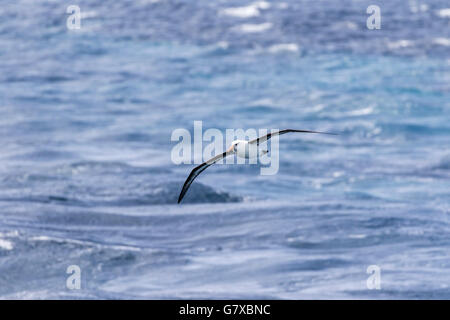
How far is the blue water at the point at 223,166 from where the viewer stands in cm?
2286

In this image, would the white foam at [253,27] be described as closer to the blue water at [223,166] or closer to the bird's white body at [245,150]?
the blue water at [223,166]

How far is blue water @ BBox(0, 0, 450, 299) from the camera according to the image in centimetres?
2286

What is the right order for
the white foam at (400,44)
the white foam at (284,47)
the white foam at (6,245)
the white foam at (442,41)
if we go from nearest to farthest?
the white foam at (6,245) < the white foam at (400,44) < the white foam at (442,41) < the white foam at (284,47)

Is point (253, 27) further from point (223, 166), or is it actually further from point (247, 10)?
point (223, 166)

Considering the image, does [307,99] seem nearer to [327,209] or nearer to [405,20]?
[405,20]

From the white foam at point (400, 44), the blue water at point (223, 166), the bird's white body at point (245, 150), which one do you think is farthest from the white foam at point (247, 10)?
the bird's white body at point (245, 150)

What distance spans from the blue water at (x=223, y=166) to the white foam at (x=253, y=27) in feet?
0.59

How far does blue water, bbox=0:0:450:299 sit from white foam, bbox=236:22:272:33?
179mm

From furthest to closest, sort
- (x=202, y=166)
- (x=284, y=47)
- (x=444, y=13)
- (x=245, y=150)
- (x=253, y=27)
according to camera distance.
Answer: (x=444, y=13), (x=253, y=27), (x=284, y=47), (x=202, y=166), (x=245, y=150)

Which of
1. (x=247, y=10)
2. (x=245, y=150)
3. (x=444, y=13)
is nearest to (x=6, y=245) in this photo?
(x=245, y=150)

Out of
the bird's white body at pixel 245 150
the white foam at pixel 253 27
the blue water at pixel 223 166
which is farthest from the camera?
the white foam at pixel 253 27

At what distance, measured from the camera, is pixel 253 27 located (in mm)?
55938

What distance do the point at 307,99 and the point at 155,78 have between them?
864 centimetres

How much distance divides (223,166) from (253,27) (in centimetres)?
2305
